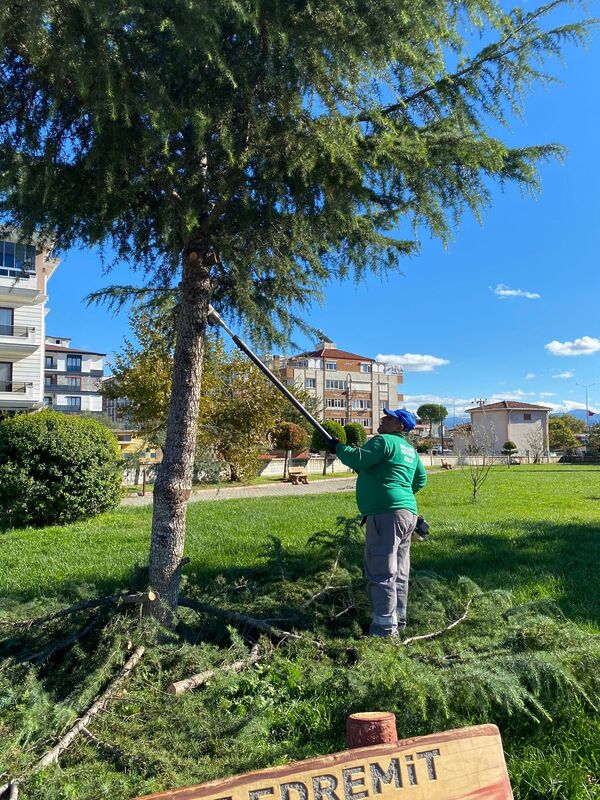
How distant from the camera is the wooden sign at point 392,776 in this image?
1485 millimetres

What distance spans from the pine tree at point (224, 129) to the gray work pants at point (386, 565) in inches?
50.5

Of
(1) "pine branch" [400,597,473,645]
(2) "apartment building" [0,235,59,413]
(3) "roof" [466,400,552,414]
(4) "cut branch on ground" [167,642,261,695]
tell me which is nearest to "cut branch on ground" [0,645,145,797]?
(4) "cut branch on ground" [167,642,261,695]

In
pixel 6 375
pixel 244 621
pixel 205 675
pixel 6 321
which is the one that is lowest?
pixel 205 675

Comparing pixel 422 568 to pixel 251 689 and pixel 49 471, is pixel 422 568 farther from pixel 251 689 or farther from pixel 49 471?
pixel 49 471

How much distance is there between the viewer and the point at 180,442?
3.77m

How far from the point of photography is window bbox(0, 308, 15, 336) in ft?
102

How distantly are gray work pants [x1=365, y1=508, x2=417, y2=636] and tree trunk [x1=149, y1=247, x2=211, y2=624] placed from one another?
1256 mm

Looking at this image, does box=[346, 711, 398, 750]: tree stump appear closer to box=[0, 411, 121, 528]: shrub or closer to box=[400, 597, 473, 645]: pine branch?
box=[400, 597, 473, 645]: pine branch

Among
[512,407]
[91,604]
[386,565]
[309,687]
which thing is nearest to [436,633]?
[386,565]

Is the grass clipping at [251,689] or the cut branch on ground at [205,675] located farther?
the cut branch on ground at [205,675]

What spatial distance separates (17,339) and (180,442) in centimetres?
3066

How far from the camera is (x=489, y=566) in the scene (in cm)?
630

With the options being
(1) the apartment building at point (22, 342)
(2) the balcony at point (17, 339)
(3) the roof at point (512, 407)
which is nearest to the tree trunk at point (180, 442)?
(1) the apartment building at point (22, 342)

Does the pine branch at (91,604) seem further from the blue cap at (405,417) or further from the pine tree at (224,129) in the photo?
the blue cap at (405,417)
